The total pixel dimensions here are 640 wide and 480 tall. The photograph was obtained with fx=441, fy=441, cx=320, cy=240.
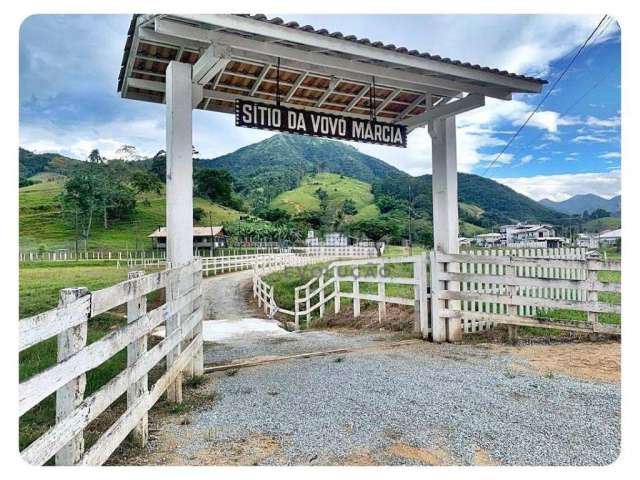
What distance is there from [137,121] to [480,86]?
124 ft

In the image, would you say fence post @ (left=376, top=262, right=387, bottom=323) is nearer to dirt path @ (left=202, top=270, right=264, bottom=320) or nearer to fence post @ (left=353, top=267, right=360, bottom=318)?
fence post @ (left=353, top=267, right=360, bottom=318)

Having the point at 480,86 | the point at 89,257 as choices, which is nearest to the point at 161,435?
the point at 480,86

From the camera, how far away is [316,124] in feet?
13.8

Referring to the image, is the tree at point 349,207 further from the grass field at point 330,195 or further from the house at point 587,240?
the house at point 587,240

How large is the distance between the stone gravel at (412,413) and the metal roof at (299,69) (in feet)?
8.90

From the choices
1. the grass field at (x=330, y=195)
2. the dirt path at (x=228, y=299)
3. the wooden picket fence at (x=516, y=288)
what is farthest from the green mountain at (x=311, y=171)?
the wooden picket fence at (x=516, y=288)

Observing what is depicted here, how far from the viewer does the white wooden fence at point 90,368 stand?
56.1 inches

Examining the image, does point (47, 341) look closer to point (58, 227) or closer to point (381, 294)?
point (381, 294)

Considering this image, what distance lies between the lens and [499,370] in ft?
12.2

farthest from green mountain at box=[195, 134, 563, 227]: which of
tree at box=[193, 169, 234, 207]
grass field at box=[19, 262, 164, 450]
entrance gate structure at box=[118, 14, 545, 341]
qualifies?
entrance gate structure at box=[118, 14, 545, 341]

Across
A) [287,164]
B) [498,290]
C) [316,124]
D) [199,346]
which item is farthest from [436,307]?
[287,164]

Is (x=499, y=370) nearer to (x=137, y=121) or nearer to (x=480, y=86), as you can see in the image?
(x=480, y=86)

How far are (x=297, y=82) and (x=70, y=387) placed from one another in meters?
3.92

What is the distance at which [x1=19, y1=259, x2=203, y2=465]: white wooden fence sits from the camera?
4.68 ft
